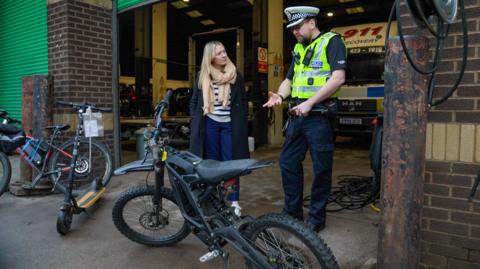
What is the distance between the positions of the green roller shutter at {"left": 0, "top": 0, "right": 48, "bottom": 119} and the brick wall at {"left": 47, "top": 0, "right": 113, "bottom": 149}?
0.42 metres

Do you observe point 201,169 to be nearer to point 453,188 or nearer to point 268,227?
point 268,227

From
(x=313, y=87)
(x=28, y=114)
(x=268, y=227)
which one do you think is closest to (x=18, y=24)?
(x=28, y=114)

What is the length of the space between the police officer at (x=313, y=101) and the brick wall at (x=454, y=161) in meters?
0.80

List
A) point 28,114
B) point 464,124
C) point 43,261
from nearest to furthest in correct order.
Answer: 1. point 464,124
2. point 43,261
3. point 28,114

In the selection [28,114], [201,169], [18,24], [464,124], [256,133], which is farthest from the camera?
[256,133]

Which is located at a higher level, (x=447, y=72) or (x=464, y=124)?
(x=447, y=72)

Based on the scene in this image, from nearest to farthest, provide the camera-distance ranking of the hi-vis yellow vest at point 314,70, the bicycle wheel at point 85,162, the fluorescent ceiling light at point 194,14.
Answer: the hi-vis yellow vest at point 314,70 → the bicycle wheel at point 85,162 → the fluorescent ceiling light at point 194,14

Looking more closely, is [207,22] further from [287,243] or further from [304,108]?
[287,243]

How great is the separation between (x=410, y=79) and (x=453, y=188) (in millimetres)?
800

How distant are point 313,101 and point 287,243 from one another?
125 cm

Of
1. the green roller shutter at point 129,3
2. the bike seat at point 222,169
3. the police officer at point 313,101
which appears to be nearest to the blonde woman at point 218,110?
the police officer at point 313,101

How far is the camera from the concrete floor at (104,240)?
333 centimetres

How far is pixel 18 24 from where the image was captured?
Answer: 7.23 m

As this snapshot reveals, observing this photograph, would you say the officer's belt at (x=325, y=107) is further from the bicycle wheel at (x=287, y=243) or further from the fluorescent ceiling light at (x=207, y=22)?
the fluorescent ceiling light at (x=207, y=22)
